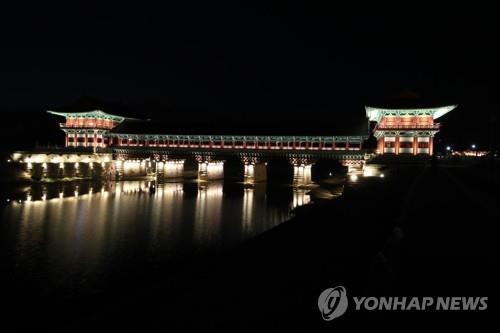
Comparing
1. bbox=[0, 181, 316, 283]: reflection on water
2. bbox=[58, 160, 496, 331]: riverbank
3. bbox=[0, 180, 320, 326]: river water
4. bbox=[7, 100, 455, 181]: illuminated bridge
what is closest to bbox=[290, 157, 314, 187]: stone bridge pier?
bbox=[7, 100, 455, 181]: illuminated bridge

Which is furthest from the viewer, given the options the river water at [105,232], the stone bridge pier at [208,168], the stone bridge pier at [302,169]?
the stone bridge pier at [208,168]

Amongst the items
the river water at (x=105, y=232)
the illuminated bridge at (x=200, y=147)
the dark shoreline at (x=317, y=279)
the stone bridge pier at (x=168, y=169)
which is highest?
the illuminated bridge at (x=200, y=147)

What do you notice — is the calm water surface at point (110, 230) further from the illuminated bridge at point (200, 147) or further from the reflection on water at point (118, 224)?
the illuminated bridge at point (200, 147)

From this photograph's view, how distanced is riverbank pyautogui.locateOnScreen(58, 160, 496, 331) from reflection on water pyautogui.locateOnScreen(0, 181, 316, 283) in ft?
13.2

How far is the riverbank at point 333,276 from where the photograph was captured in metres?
7.98

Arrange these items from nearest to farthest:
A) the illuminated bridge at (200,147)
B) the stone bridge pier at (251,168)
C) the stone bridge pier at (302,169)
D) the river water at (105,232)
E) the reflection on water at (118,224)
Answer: the river water at (105,232)
the reflection on water at (118,224)
the illuminated bridge at (200,147)
the stone bridge pier at (302,169)
the stone bridge pier at (251,168)

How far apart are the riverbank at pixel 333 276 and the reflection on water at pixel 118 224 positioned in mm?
4021

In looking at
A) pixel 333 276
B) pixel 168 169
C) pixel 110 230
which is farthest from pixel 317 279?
Result: pixel 168 169

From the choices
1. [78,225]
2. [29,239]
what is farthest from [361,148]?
[29,239]

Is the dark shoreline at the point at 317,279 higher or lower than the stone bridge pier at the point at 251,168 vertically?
lower

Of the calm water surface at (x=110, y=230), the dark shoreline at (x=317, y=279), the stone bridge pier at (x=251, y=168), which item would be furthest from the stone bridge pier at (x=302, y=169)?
the dark shoreline at (x=317, y=279)

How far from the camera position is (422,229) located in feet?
41.6

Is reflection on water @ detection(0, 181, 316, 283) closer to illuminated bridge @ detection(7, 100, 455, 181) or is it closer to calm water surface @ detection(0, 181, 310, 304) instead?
calm water surface @ detection(0, 181, 310, 304)

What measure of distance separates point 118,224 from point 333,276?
17.1m
